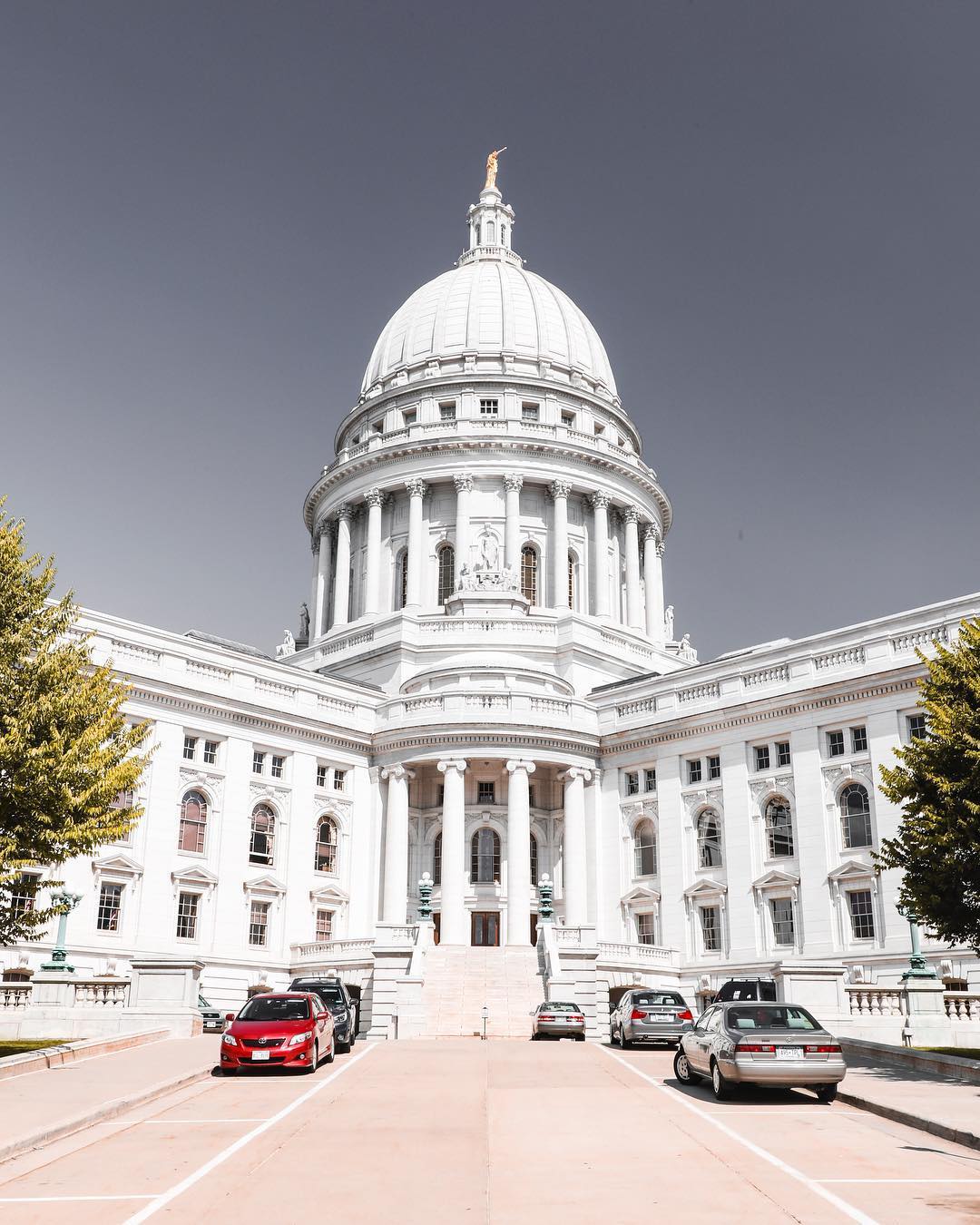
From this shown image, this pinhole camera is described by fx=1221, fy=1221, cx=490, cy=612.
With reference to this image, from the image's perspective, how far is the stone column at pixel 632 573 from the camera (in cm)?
8812

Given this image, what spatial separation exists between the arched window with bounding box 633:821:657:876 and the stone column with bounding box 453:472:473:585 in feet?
85.4

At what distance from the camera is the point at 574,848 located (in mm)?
61062

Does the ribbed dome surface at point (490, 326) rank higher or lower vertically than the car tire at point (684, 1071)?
higher

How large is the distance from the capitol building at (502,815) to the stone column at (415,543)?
4.80 m

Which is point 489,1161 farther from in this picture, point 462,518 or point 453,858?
point 462,518

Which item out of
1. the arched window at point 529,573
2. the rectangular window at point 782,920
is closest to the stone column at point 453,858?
the rectangular window at point 782,920

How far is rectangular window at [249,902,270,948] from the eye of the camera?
57438 mm

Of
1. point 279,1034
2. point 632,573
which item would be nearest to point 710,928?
point 632,573

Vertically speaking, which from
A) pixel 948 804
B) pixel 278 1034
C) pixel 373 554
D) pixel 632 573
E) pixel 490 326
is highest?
pixel 490 326

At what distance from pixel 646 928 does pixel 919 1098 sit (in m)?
40.8

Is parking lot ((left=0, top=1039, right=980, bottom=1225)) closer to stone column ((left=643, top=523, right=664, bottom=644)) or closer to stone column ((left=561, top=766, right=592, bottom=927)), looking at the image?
stone column ((left=561, top=766, right=592, bottom=927))

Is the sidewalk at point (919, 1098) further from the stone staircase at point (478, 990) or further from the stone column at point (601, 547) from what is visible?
the stone column at point (601, 547)

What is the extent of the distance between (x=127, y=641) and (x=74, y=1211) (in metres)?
46.9

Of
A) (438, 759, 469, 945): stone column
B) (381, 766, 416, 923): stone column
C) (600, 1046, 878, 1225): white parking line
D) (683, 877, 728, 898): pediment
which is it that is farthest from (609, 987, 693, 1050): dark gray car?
(381, 766, 416, 923): stone column
